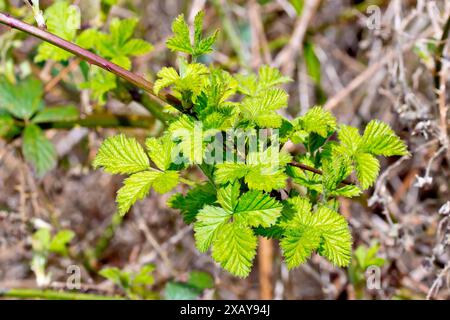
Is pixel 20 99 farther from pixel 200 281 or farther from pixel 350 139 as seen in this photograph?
pixel 350 139

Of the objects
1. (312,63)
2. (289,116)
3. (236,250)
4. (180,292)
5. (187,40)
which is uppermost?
(312,63)

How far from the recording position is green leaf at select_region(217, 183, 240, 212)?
2.88 ft

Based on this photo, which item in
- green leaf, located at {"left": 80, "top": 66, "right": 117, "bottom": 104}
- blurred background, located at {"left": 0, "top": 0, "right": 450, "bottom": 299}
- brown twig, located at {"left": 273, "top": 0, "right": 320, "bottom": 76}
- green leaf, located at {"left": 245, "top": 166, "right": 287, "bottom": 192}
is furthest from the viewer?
brown twig, located at {"left": 273, "top": 0, "right": 320, "bottom": 76}

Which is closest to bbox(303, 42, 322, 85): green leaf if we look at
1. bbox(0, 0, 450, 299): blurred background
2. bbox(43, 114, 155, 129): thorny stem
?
bbox(0, 0, 450, 299): blurred background

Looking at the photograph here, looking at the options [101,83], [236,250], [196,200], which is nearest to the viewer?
[236,250]

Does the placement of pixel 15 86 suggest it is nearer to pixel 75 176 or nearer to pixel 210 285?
pixel 75 176

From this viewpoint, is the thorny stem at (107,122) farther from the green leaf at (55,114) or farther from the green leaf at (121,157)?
the green leaf at (121,157)

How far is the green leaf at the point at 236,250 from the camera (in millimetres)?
839

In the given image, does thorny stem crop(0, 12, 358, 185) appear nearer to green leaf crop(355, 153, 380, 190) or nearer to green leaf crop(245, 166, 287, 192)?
green leaf crop(245, 166, 287, 192)

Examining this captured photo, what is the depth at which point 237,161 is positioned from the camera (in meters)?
0.89

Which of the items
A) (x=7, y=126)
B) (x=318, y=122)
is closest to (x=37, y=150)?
(x=7, y=126)

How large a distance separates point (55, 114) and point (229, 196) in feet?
2.96
